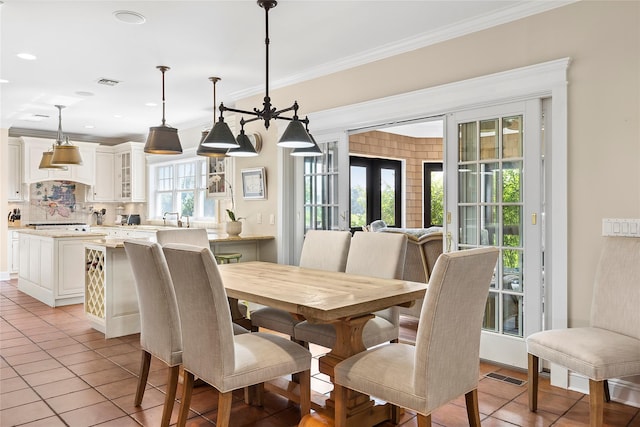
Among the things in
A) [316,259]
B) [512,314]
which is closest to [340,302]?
[316,259]

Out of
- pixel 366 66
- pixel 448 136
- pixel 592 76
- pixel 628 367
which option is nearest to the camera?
pixel 628 367

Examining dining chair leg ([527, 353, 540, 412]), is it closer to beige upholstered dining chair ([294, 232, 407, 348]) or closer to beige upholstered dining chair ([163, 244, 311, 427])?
beige upholstered dining chair ([294, 232, 407, 348])

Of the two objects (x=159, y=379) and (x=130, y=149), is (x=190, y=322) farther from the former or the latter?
(x=130, y=149)

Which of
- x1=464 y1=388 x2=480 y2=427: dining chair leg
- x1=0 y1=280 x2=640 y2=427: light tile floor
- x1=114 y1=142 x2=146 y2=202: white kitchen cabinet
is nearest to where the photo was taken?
x1=464 y1=388 x2=480 y2=427: dining chair leg

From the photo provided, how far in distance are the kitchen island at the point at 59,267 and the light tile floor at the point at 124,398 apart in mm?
1578

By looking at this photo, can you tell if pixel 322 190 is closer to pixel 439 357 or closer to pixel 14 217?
pixel 439 357

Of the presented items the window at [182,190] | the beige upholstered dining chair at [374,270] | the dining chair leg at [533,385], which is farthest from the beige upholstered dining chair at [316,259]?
the window at [182,190]

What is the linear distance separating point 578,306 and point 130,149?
25.7 feet

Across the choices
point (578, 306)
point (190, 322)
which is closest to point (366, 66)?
point (578, 306)

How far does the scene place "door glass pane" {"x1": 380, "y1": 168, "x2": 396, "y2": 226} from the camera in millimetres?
8672

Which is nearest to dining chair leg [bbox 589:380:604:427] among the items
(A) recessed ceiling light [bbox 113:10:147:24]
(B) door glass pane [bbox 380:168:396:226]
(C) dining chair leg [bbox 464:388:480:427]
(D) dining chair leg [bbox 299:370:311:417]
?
(C) dining chair leg [bbox 464:388:480:427]

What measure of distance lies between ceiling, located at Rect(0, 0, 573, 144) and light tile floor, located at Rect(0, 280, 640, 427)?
8.55 feet

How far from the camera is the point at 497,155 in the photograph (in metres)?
3.43

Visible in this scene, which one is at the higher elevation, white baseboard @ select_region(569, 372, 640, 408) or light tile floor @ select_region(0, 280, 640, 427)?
white baseboard @ select_region(569, 372, 640, 408)
